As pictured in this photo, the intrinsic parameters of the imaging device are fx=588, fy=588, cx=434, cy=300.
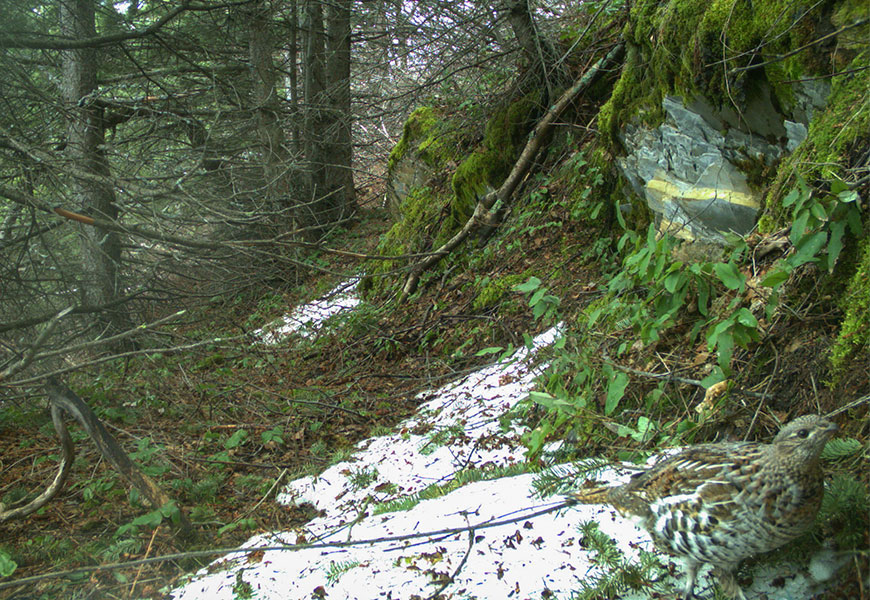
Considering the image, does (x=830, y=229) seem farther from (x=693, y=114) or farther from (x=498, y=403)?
(x=498, y=403)

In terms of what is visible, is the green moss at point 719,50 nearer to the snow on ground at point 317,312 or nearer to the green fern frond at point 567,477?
the green fern frond at point 567,477

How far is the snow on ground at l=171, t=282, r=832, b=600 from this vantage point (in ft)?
8.58

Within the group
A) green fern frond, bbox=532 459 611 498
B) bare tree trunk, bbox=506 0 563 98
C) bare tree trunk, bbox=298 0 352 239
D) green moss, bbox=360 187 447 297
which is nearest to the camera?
green fern frond, bbox=532 459 611 498

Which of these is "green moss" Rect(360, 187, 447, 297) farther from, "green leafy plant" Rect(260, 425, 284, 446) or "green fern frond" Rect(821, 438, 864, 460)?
"green fern frond" Rect(821, 438, 864, 460)

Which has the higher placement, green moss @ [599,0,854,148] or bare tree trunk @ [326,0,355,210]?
bare tree trunk @ [326,0,355,210]

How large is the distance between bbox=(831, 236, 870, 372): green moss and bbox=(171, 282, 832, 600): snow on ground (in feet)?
3.61

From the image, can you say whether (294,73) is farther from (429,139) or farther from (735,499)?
(735,499)

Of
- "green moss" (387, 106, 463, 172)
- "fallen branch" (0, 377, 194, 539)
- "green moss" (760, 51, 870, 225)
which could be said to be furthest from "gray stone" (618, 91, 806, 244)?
"green moss" (387, 106, 463, 172)

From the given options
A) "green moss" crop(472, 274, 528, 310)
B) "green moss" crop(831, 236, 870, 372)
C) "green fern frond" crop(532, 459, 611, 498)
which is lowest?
"green fern frond" crop(532, 459, 611, 498)

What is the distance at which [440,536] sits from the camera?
317 cm

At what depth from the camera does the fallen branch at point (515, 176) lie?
7.27 m

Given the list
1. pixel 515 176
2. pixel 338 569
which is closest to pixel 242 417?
pixel 338 569

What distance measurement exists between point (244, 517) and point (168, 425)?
7.59ft

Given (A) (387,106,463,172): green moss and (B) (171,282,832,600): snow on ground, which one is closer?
(B) (171,282,832,600): snow on ground
